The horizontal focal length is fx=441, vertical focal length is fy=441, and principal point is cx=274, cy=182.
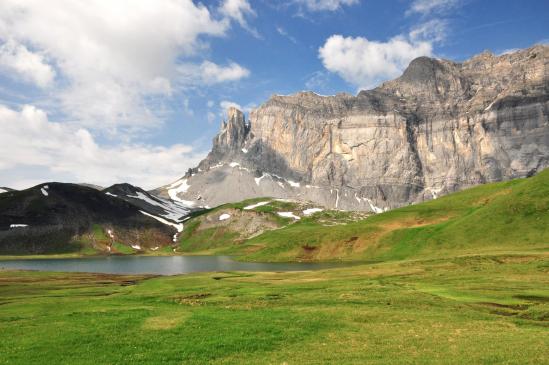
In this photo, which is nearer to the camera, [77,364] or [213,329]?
[77,364]

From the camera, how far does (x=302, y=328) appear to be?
3447cm

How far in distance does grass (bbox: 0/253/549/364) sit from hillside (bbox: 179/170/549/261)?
66.8 metres

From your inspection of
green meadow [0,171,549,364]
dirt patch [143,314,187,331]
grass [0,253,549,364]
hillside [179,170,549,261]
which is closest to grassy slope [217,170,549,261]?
hillside [179,170,549,261]

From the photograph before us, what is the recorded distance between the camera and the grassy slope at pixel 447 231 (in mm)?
122625

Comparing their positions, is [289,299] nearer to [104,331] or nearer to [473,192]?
[104,331]

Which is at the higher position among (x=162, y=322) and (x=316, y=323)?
(x=162, y=322)

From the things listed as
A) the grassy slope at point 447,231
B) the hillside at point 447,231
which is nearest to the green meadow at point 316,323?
the hillside at point 447,231

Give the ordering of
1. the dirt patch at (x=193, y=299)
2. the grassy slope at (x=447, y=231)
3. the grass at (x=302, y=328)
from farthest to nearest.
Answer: the grassy slope at (x=447, y=231)
the dirt patch at (x=193, y=299)
the grass at (x=302, y=328)

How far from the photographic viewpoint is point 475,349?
27.3 m

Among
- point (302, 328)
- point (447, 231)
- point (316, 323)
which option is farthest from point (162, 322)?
point (447, 231)

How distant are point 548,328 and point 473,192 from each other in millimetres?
164951

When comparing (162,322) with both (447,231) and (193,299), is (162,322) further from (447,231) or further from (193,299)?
(447,231)

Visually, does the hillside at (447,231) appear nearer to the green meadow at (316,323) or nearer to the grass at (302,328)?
the green meadow at (316,323)

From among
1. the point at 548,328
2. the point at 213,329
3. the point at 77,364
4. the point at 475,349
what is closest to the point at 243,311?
the point at 213,329
